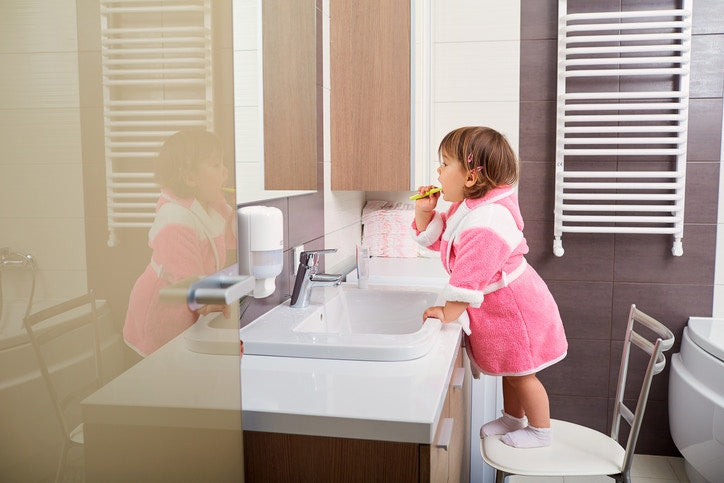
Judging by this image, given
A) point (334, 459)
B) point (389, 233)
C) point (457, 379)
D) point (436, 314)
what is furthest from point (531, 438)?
point (389, 233)

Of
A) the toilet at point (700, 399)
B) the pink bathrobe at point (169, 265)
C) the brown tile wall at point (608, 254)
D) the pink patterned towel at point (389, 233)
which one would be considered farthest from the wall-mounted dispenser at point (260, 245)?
the brown tile wall at point (608, 254)

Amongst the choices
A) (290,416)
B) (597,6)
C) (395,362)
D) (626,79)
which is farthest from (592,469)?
(597,6)

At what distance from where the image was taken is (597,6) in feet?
10.8

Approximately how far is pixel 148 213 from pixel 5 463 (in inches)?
10.4

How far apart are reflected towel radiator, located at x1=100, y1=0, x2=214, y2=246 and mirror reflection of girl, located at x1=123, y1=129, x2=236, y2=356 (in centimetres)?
3

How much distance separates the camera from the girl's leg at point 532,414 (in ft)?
6.19

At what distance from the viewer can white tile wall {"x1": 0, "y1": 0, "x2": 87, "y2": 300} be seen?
1.63ft

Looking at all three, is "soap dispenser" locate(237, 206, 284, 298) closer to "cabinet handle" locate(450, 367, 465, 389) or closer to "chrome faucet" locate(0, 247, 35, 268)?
"cabinet handle" locate(450, 367, 465, 389)

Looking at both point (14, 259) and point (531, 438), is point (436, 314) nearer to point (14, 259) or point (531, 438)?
point (531, 438)

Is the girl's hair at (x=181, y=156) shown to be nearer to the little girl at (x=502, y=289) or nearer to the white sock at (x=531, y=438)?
the little girl at (x=502, y=289)

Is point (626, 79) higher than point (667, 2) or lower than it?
lower

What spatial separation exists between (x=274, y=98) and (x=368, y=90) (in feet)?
2.28

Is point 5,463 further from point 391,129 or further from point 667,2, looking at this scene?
point 667,2

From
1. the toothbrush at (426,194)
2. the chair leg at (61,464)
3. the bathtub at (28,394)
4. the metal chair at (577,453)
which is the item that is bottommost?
the metal chair at (577,453)
